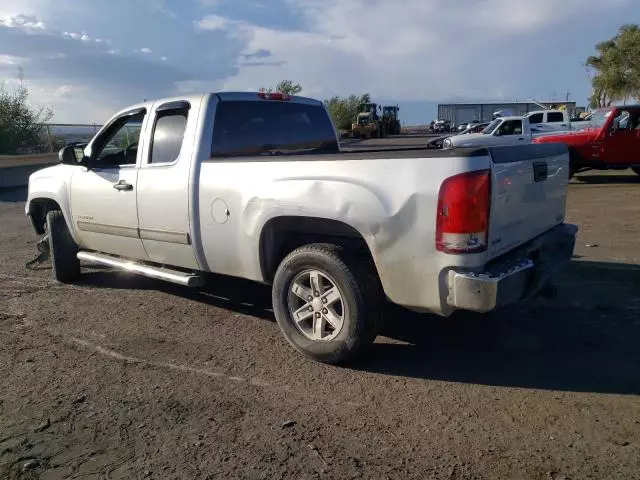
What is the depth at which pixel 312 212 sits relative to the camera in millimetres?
4234

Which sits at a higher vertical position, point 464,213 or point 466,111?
point 466,111

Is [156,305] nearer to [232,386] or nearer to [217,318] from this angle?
[217,318]

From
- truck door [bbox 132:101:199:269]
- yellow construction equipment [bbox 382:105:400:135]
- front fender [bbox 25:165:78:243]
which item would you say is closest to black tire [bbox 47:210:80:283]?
front fender [bbox 25:165:78:243]

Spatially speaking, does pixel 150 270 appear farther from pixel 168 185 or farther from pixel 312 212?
pixel 312 212

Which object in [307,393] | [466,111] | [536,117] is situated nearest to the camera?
[307,393]

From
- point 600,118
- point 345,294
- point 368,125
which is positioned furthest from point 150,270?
point 368,125

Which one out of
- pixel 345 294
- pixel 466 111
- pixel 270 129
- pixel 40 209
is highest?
pixel 466 111

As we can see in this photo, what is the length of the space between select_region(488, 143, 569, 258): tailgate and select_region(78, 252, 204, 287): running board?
104 inches

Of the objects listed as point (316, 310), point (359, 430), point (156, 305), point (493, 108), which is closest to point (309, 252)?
point (316, 310)

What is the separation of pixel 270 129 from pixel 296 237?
1.46m

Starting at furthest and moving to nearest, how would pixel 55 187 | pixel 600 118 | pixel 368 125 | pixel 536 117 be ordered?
1. pixel 368 125
2. pixel 536 117
3. pixel 600 118
4. pixel 55 187

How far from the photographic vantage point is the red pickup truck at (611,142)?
15.5 meters

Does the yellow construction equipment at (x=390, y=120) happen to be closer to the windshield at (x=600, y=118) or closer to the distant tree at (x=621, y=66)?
the distant tree at (x=621, y=66)

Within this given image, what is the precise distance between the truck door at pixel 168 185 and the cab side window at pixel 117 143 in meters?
0.49
